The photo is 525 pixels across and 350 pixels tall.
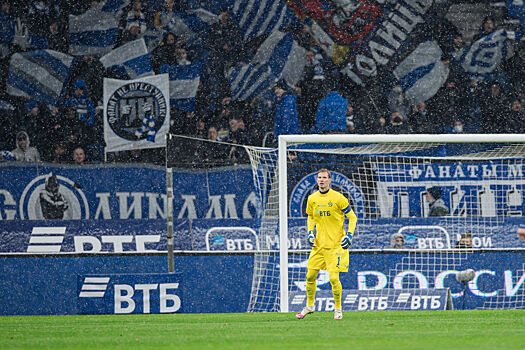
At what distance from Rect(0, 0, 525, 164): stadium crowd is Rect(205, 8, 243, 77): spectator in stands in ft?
0.07

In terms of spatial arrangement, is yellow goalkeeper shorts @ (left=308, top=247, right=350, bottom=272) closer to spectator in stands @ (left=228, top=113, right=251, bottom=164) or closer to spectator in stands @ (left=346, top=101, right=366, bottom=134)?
spectator in stands @ (left=228, top=113, right=251, bottom=164)

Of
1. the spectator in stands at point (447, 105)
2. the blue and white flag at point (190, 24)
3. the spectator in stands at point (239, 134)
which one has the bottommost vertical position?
the spectator in stands at point (239, 134)

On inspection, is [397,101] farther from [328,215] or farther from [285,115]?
[328,215]

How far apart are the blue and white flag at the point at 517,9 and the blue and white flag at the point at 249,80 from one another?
510 centimetres

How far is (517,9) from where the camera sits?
14883 millimetres

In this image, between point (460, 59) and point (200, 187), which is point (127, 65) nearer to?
point (200, 187)

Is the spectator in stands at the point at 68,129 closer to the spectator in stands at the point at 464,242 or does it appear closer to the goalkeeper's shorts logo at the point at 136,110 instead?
the goalkeeper's shorts logo at the point at 136,110

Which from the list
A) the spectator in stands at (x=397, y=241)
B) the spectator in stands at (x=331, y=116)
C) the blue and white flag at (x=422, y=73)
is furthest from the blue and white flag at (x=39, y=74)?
the spectator in stands at (x=397, y=241)

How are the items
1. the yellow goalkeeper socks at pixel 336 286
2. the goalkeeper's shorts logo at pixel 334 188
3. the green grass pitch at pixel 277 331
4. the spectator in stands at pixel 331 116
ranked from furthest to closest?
the spectator in stands at pixel 331 116 → the goalkeeper's shorts logo at pixel 334 188 → the yellow goalkeeper socks at pixel 336 286 → the green grass pitch at pixel 277 331

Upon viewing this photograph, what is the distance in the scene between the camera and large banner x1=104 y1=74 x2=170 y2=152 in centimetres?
1405

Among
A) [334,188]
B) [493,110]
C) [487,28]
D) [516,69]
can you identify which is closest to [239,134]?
[334,188]

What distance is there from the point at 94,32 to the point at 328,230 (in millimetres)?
8406

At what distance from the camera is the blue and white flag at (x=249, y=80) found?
1437cm

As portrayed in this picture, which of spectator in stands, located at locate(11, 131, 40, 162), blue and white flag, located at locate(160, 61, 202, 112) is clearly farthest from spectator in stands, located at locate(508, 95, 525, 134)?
spectator in stands, located at locate(11, 131, 40, 162)
